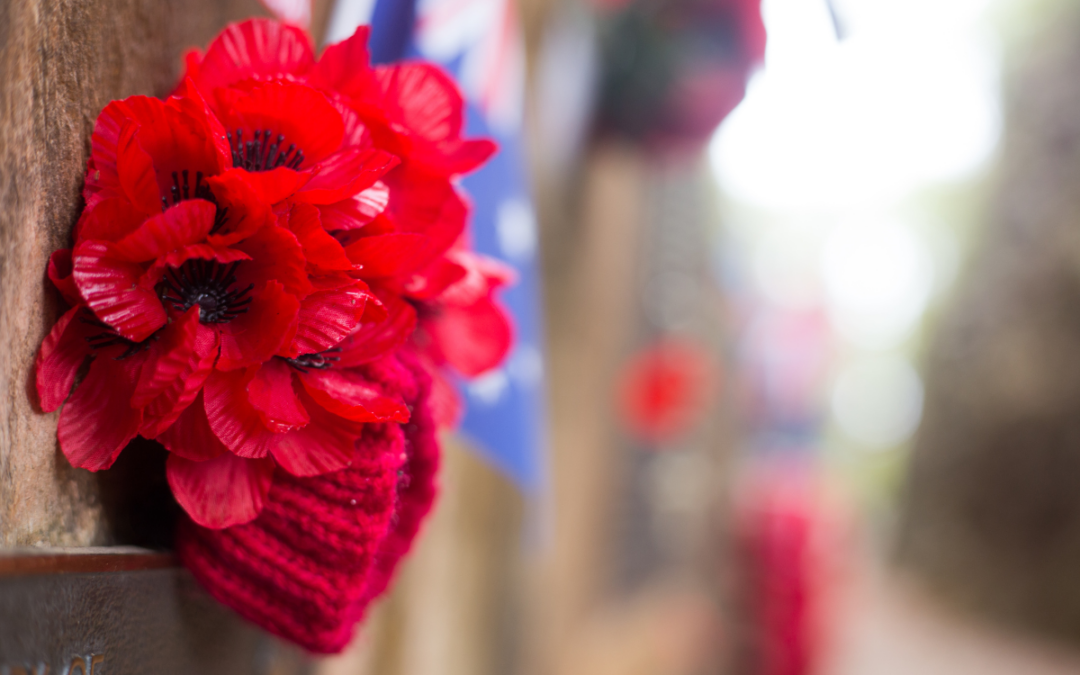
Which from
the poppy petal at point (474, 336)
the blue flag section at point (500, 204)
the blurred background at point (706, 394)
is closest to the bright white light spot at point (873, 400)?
the blurred background at point (706, 394)

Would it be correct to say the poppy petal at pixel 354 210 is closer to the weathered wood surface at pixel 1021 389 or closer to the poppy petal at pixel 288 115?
the poppy petal at pixel 288 115

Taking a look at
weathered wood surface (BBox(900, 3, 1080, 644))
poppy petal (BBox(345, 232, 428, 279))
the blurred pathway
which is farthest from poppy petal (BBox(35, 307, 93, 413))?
weathered wood surface (BBox(900, 3, 1080, 644))

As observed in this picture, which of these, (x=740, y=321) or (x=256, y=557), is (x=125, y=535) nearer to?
(x=256, y=557)

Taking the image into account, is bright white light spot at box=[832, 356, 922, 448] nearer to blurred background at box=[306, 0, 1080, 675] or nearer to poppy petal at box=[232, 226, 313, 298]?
blurred background at box=[306, 0, 1080, 675]

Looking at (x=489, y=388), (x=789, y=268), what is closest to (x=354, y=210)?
(x=489, y=388)

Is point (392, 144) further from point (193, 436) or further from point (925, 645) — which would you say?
point (925, 645)

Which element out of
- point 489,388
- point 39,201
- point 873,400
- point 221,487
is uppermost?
point 39,201
